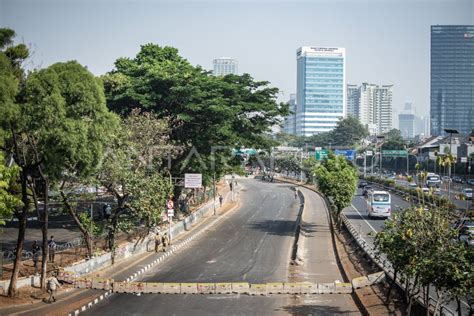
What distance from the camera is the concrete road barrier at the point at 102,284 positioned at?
29141mm

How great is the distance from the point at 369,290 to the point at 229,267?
951 centimetres

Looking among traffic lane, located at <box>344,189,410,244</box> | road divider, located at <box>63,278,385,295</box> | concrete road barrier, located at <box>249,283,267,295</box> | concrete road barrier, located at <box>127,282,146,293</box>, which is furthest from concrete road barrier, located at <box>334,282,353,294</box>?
traffic lane, located at <box>344,189,410,244</box>

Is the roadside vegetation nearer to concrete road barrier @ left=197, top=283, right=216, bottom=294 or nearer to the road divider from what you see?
the road divider

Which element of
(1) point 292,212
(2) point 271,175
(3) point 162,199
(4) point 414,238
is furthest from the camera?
(2) point 271,175

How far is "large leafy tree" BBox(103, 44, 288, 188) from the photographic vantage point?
2128 inches

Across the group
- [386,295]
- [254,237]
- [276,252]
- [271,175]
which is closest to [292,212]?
[254,237]

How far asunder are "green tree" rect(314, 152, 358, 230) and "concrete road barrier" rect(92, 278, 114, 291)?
73.0ft

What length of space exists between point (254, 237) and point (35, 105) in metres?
26.3

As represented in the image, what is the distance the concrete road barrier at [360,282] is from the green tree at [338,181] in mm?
17164

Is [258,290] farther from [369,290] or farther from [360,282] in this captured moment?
[369,290]

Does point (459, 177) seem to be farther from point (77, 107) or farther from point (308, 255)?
point (77, 107)

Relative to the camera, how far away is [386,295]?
27.6 meters

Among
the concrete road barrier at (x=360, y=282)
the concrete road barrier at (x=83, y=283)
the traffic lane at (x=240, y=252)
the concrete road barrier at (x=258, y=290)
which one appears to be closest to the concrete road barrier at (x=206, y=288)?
the concrete road barrier at (x=258, y=290)

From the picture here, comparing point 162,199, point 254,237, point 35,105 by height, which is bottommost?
point 254,237
